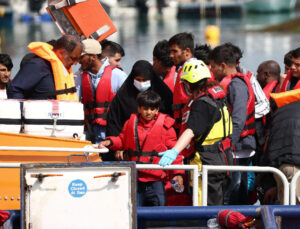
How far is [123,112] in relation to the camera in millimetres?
5746

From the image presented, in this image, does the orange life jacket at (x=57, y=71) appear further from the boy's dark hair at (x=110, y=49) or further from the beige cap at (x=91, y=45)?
the boy's dark hair at (x=110, y=49)

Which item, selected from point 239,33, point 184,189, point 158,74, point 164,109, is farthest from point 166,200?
point 239,33

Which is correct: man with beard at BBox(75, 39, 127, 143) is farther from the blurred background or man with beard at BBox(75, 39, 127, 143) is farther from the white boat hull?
the white boat hull

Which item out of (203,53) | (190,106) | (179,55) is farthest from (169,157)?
(203,53)

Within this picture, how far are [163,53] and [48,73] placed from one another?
1159 mm

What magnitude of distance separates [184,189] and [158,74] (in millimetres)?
1286

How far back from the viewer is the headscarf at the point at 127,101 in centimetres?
567

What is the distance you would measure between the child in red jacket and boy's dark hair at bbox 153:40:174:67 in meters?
0.96

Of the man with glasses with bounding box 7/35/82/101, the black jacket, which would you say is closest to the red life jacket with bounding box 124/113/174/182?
the black jacket

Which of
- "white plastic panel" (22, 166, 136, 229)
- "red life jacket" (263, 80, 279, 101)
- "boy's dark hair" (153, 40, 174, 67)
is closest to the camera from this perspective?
"white plastic panel" (22, 166, 136, 229)

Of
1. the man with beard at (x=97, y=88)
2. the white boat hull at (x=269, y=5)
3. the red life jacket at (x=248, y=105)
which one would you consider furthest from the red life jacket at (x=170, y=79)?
the white boat hull at (x=269, y=5)

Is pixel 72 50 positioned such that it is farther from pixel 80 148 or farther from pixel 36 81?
pixel 80 148

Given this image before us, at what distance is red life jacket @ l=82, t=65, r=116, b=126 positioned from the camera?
20.4ft

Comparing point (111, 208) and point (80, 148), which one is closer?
point (111, 208)
